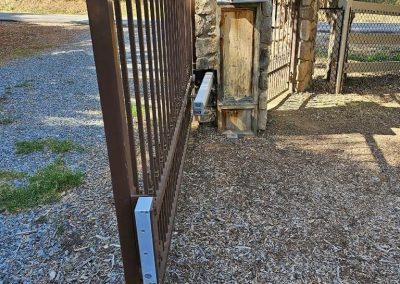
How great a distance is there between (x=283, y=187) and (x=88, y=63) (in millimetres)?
6425

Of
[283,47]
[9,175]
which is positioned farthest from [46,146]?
[283,47]

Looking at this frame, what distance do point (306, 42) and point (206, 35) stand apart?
8.66 ft

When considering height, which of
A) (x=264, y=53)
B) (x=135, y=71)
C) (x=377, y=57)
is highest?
(x=135, y=71)

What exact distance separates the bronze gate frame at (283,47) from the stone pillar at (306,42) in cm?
8

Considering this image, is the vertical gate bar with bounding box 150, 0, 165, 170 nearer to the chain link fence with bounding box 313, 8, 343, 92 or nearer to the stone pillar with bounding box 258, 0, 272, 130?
the stone pillar with bounding box 258, 0, 272, 130

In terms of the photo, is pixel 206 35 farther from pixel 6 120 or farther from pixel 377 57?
pixel 377 57

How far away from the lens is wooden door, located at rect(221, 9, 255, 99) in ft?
13.5

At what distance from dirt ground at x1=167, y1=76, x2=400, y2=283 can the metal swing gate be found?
39 centimetres

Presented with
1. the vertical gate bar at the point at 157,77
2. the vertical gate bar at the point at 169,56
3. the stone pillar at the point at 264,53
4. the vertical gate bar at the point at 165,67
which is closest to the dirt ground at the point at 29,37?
the stone pillar at the point at 264,53

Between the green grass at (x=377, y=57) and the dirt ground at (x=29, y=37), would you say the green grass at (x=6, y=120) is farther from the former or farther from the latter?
the green grass at (x=377, y=57)

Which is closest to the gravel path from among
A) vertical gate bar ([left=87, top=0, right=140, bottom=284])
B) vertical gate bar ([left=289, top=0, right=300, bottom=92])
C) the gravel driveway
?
the gravel driveway

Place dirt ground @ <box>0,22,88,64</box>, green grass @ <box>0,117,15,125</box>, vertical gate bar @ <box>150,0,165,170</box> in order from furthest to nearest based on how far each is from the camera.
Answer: dirt ground @ <box>0,22,88,64</box> → green grass @ <box>0,117,15,125</box> → vertical gate bar @ <box>150,0,165,170</box>

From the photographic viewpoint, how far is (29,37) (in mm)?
11328

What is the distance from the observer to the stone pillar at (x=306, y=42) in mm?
6035
